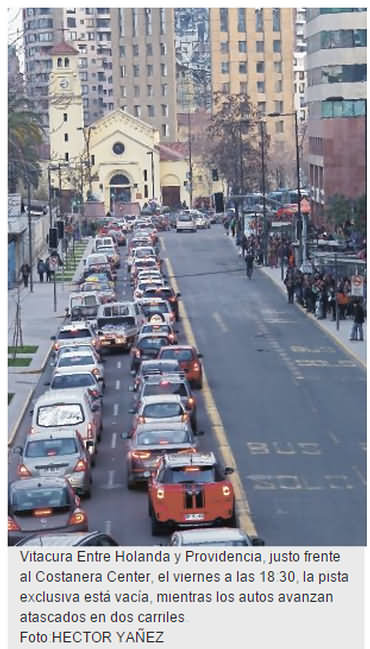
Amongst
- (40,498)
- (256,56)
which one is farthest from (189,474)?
(256,56)

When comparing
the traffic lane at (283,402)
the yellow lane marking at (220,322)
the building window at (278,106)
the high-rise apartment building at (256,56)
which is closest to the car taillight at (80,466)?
the traffic lane at (283,402)

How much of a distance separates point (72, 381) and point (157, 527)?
15485 millimetres

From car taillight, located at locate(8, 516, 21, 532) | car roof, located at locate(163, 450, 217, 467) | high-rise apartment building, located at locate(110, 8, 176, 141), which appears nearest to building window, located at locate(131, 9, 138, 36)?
high-rise apartment building, located at locate(110, 8, 176, 141)

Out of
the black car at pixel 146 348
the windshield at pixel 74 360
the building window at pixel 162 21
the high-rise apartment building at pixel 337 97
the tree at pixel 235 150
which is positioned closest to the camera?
the windshield at pixel 74 360

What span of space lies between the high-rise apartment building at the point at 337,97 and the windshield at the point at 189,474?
63.5m

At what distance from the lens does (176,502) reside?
84.9 ft

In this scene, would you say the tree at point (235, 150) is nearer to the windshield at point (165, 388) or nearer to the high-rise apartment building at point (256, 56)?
the high-rise apartment building at point (256, 56)

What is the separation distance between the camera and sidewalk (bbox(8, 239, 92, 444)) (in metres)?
43.3

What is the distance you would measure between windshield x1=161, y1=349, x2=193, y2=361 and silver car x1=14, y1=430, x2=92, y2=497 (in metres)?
13.2

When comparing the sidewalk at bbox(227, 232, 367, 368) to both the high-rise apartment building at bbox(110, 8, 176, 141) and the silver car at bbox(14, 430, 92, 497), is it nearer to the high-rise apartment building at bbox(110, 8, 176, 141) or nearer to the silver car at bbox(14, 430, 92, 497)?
the silver car at bbox(14, 430, 92, 497)

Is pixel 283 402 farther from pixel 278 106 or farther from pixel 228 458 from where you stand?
pixel 278 106

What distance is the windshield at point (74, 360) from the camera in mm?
44812

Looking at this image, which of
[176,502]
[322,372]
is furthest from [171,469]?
[322,372]
